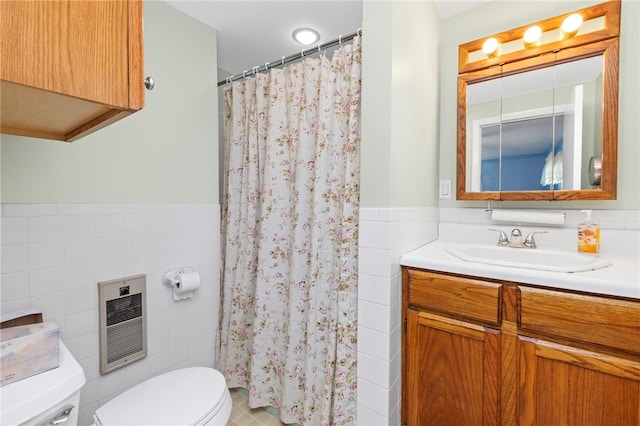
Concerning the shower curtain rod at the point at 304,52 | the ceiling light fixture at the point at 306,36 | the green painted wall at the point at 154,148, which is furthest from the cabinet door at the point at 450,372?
the ceiling light fixture at the point at 306,36

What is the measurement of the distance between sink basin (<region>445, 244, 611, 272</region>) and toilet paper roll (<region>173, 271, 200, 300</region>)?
4.38 ft

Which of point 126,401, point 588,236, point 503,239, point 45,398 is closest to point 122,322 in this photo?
point 126,401

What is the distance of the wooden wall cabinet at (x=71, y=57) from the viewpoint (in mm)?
517

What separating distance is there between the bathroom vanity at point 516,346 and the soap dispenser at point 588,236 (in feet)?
1.16

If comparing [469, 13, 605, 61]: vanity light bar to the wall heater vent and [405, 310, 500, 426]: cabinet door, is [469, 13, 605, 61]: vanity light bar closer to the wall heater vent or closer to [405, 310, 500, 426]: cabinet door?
[405, 310, 500, 426]: cabinet door

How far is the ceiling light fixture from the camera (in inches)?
68.6

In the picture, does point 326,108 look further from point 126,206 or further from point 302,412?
point 302,412

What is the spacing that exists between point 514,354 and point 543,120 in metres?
1.11

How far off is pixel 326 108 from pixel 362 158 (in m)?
0.40

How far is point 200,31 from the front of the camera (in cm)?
169

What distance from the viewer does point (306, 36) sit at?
5.88 feet

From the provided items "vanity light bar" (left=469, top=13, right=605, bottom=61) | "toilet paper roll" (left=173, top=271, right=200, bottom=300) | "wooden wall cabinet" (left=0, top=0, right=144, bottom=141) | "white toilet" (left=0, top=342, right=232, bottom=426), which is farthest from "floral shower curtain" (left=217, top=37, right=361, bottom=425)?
"wooden wall cabinet" (left=0, top=0, right=144, bottom=141)

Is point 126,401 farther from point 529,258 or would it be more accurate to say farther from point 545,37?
point 545,37

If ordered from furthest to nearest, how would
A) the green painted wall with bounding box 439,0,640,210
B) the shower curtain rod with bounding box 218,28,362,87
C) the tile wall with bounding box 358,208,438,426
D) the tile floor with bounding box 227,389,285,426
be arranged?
the tile floor with bounding box 227,389,285,426 < the shower curtain rod with bounding box 218,28,362,87 < the green painted wall with bounding box 439,0,640,210 < the tile wall with bounding box 358,208,438,426
